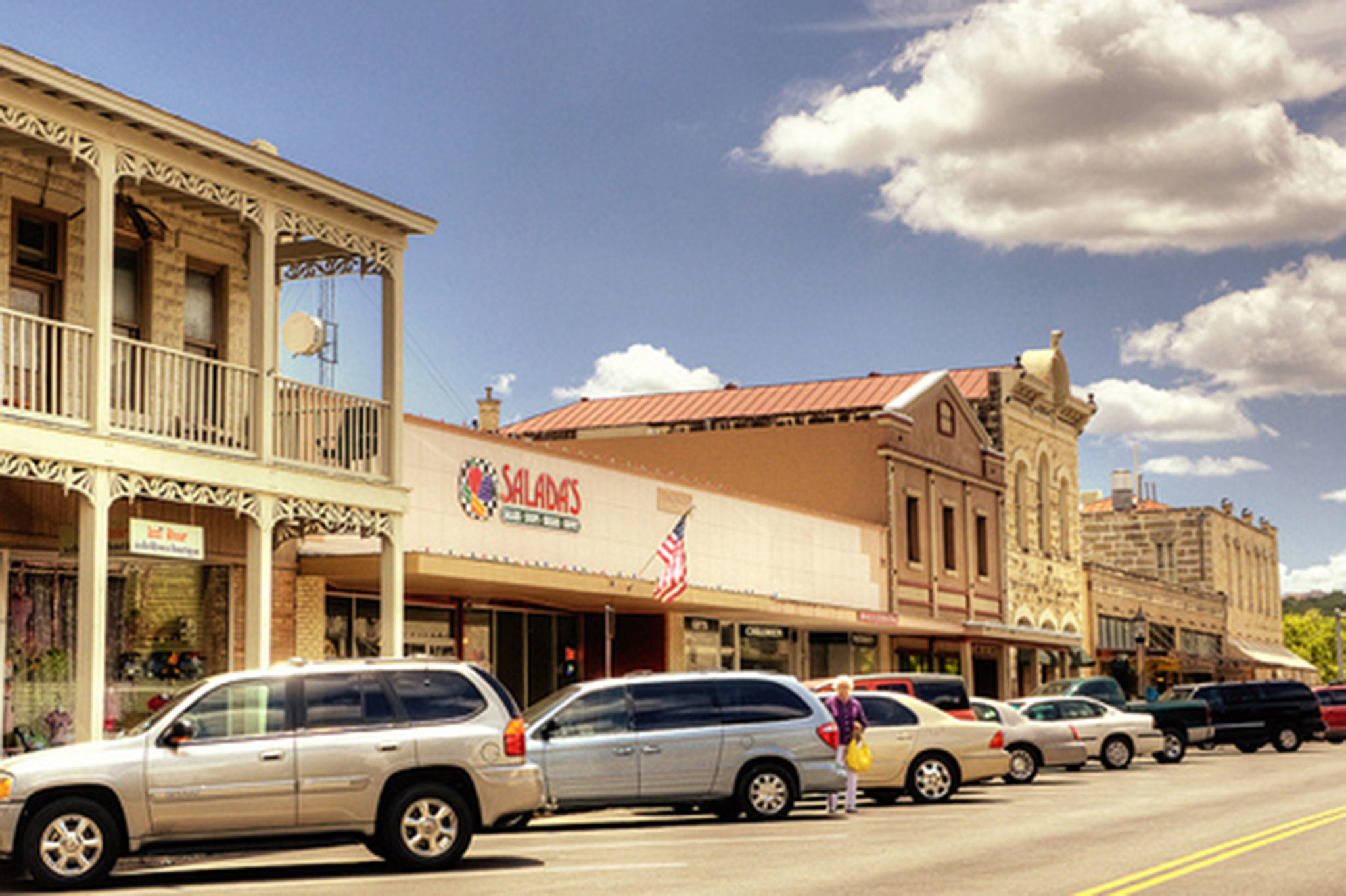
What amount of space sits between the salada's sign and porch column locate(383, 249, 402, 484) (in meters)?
2.73

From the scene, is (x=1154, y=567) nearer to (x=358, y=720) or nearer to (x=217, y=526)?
(x=217, y=526)

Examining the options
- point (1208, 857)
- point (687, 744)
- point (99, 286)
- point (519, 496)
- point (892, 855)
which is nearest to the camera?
point (1208, 857)

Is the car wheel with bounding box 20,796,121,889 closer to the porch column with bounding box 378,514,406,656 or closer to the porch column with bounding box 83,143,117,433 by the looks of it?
the porch column with bounding box 83,143,117,433

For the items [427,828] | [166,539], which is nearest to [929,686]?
[166,539]

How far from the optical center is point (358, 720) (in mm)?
14305

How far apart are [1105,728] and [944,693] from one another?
5526 millimetres

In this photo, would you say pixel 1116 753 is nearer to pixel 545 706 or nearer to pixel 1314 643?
pixel 545 706

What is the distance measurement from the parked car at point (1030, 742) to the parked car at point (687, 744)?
27.2 feet

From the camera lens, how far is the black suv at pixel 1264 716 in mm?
36312

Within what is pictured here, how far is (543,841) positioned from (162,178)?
310 inches

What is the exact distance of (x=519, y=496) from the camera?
84.6 feet

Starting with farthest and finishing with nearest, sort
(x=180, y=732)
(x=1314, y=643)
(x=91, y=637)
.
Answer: (x=1314, y=643) < (x=91, y=637) < (x=180, y=732)

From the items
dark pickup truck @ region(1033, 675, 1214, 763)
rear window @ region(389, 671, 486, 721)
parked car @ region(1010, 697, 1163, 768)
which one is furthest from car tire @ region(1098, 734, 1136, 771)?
rear window @ region(389, 671, 486, 721)

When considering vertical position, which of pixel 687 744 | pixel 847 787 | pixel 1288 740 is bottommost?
pixel 1288 740
